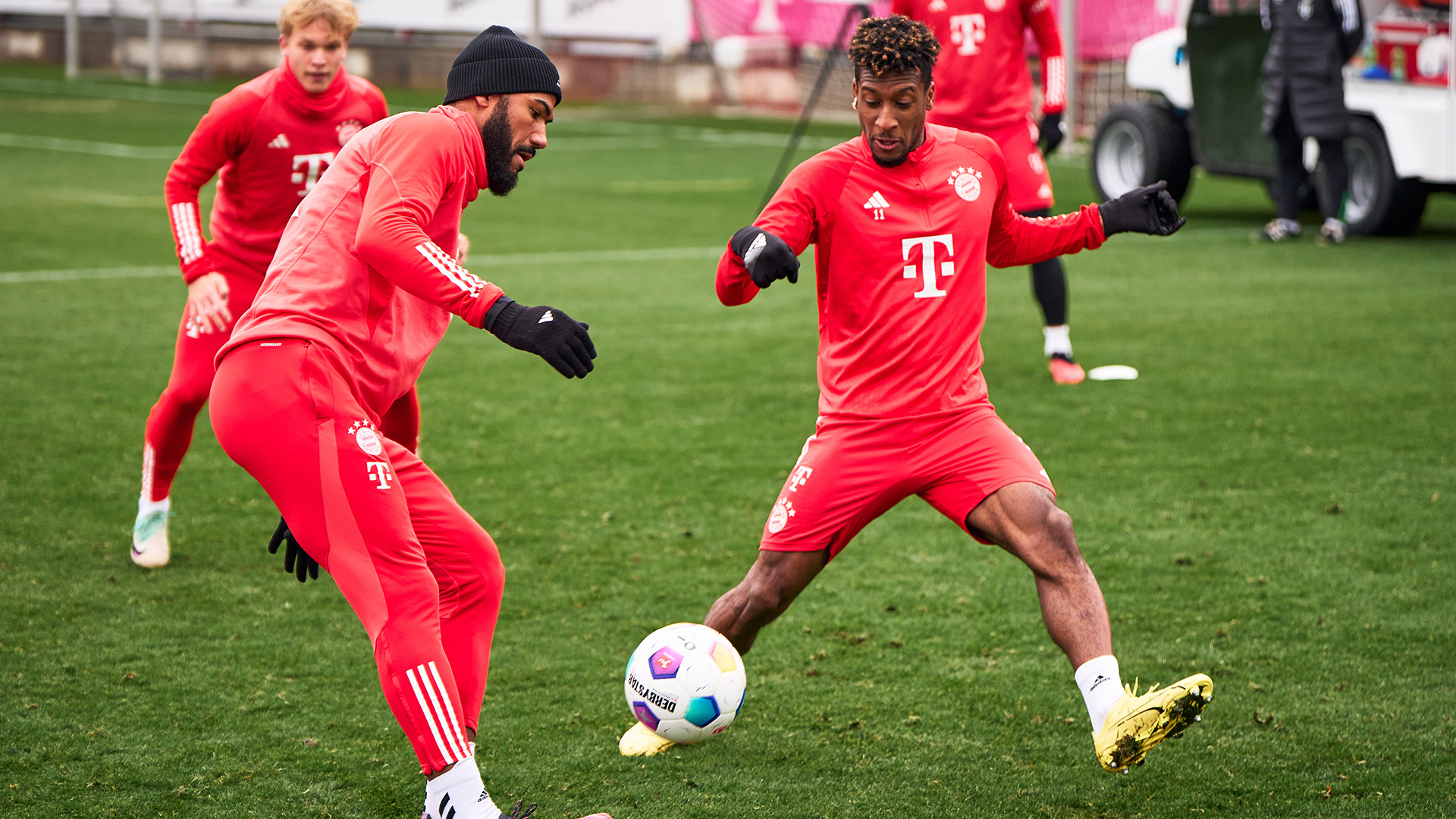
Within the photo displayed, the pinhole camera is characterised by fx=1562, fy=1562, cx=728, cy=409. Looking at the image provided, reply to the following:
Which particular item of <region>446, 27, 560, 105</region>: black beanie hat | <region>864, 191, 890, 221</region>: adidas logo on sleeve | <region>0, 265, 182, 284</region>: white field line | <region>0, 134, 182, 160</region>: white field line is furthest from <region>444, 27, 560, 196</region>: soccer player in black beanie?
<region>0, 134, 182, 160</region>: white field line

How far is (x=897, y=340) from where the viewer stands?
4344mm

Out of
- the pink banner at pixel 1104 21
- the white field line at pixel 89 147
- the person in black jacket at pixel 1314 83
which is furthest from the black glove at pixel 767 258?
the pink banner at pixel 1104 21

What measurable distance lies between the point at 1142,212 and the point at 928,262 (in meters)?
0.64

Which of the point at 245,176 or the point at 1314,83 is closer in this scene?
the point at 245,176

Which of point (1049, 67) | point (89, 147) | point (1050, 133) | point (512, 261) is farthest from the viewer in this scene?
point (89, 147)

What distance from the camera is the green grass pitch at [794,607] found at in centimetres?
421

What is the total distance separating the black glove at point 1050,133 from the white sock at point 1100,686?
6233 millimetres

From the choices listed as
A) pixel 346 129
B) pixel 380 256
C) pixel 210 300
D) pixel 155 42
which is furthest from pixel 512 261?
pixel 155 42

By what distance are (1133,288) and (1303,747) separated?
27.3ft

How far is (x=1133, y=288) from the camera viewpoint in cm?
1228

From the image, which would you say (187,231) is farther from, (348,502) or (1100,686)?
(1100,686)

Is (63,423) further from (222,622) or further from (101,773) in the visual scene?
(101,773)

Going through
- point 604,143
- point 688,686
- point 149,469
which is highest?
point 604,143

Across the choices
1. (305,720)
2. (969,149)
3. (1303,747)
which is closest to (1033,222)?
(969,149)
